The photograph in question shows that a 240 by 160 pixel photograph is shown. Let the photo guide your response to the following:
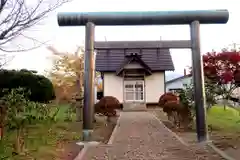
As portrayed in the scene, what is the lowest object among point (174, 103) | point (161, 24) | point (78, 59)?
point (174, 103)

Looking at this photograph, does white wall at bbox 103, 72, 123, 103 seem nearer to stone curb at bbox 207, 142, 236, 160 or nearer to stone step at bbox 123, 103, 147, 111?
stone step at bbox 123, 103, 147, 111

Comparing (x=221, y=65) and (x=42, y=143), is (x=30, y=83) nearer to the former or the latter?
(x=42, y=143)

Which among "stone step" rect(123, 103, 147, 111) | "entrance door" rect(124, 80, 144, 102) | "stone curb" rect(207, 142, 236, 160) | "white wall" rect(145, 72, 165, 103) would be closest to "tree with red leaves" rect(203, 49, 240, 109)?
"stone step" rect(123, 103, 147, 111)

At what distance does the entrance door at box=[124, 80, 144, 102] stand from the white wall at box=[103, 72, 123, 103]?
541 mm

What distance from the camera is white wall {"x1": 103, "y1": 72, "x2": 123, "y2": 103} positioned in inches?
1253

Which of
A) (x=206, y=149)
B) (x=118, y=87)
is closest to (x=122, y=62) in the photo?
(x=118, y=87)

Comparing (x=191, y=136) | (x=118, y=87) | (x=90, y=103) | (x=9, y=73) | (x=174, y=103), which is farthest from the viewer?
(x=118, y=87)

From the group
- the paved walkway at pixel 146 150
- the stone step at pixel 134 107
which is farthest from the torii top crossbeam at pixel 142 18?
the stone step at pixel 134 107

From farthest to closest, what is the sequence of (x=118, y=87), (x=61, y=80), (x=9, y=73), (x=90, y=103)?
1. (x=61, y=80)
2. (x=118, y=87)
3. (x=9, y=73)
4. (x=90, y=103)

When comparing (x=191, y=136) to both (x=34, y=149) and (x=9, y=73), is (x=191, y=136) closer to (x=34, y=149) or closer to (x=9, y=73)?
(x=34, y=149)

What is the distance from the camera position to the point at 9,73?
17.5m

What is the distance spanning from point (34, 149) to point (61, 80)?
129ft

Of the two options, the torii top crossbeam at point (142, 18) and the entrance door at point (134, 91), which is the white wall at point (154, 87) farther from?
the torii top crossbeam at point (142, 18)

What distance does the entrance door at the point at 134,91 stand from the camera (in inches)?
1240
